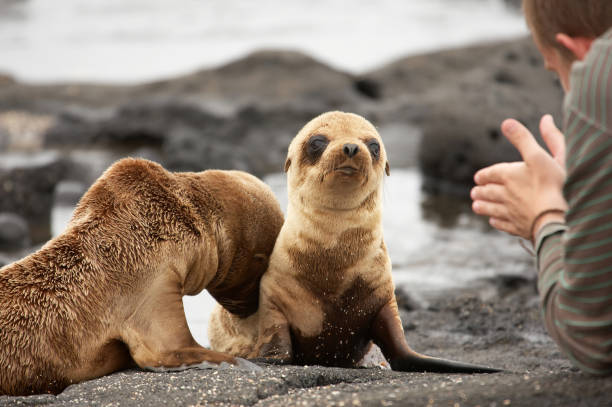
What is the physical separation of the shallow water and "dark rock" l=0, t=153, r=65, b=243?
26cm

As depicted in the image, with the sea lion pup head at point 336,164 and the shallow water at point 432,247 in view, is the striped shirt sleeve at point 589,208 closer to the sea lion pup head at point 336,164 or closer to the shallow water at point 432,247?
the sea lion pup head at point 336,164

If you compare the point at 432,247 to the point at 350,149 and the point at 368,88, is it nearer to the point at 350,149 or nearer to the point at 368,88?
the point at 350,149

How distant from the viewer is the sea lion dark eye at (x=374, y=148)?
4.34 m

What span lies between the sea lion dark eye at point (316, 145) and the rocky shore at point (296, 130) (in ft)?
4.12

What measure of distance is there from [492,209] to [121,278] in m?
2.01

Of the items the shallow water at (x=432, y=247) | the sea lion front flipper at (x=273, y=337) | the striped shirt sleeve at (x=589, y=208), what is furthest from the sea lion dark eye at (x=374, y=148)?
the shallow water at (x=432, y=247)

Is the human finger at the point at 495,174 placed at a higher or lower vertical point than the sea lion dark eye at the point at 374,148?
higher

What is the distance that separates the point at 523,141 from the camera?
2566mm

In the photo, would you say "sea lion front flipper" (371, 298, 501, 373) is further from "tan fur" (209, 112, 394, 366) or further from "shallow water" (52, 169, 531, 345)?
"shallow water" (52, 169, 531, 345)

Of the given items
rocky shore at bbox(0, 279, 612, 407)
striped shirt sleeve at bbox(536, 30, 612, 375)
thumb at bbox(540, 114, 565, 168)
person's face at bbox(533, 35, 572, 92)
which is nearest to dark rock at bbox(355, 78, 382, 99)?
rocky shore at bbox(0, 279, 612, 407)

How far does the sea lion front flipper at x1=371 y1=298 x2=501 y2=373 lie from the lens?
3.83 meters

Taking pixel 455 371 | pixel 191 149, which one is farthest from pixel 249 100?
pixel 455 371

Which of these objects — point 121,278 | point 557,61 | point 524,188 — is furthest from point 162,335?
point 557,61

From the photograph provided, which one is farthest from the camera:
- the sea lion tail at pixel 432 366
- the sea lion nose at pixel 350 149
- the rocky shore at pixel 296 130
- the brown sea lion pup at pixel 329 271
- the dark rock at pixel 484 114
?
the dark rock at pixel 484 114
